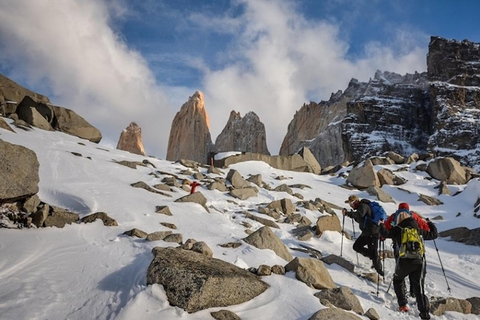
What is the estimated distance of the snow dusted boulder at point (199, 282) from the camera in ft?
15.0

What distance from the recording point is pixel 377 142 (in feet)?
Result: 332

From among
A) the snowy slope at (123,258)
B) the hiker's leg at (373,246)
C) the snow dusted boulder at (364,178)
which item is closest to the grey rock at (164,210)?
the snowy slope at (123,258)

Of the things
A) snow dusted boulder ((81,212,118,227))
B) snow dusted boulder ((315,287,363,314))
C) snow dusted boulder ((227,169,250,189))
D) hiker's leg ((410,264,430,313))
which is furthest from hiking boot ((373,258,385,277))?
snow dusted boulder ((227,169,250,189))

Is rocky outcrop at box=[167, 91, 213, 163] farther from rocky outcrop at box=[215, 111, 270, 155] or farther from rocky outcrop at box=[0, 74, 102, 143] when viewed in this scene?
rocky outcrop at box=[0, 74, 102, 143]

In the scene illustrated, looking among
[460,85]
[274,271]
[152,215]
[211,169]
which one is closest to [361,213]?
[274,271]

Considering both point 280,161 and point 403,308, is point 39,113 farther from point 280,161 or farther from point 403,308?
point 403,308

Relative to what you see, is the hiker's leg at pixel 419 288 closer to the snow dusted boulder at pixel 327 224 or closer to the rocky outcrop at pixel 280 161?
the snow dusted boulder at pixel 327 224

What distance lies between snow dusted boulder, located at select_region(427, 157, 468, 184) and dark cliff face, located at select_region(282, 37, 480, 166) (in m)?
62.1

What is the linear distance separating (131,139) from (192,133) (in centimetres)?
2909

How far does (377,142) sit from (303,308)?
10628 cm

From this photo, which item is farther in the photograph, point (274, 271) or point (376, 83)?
point (376, 83)

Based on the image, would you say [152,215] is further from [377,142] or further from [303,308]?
[377,142]

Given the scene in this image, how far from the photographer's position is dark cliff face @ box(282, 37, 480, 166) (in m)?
87.2

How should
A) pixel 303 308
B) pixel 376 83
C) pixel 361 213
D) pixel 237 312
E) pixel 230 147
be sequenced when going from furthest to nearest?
pixel 376 83, pixel 230 147, pixel 361 213, pixel 303 308, pixel 237 312
